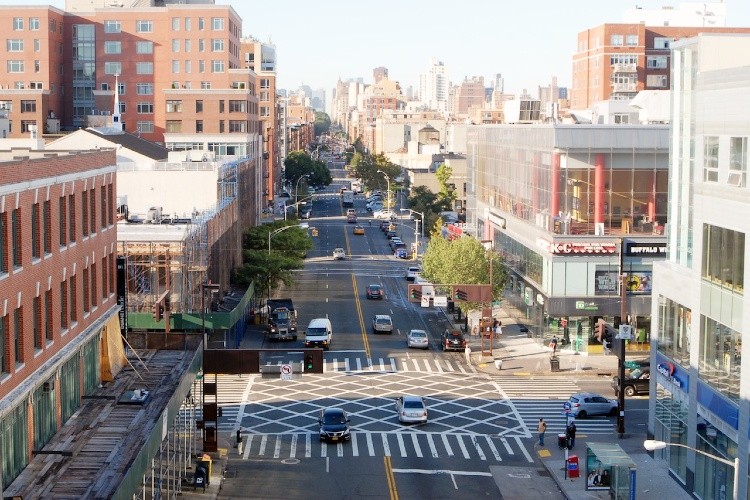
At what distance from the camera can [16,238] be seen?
34156mm

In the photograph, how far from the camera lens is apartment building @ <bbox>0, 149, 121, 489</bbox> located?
33.1 m

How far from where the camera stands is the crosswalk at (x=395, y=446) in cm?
5103

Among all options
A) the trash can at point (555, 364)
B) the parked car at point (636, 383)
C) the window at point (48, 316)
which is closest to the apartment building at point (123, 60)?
the trash can at point (555, 364)

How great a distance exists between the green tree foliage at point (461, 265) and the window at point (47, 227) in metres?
48.1

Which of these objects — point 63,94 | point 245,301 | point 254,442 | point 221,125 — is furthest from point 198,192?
point 63,94

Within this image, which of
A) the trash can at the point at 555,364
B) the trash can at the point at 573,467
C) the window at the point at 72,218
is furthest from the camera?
the trash can at the point at 555,364

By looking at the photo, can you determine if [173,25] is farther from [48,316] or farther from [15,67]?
[48,316]

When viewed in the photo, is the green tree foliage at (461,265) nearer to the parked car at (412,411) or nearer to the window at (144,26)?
the parked car at (412,411)

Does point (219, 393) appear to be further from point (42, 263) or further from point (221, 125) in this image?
point (221, 125)

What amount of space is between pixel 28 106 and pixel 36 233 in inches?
4158

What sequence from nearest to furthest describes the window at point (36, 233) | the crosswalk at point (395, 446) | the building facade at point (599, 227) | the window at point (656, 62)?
1. the window at point (36, 233)
2. the crosswalk at point (395, 446)
3. the building facade at point (599, 227)
4. the window at point (656, 62)

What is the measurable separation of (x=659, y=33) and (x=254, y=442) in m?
119

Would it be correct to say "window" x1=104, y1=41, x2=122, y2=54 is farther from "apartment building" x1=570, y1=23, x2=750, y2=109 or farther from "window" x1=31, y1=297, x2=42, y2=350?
"window" x1=31, y1=297, x2=42, y2=350

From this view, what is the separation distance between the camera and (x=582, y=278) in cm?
7806
